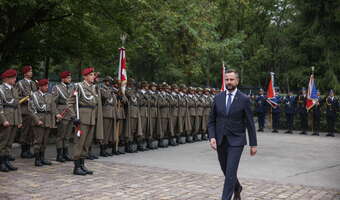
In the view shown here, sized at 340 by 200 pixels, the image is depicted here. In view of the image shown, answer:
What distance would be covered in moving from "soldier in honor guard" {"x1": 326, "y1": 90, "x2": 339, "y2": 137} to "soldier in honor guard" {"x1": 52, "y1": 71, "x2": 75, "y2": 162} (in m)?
14.4

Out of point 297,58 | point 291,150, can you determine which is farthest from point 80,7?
point 297,58

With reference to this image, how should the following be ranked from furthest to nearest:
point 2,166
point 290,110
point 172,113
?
point 290,110 → point 172,113 → point 2,166

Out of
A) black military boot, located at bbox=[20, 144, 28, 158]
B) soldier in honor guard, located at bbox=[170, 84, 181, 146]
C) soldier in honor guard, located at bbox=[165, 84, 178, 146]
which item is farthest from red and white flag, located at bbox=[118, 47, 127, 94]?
soldier in honor guard, located at bbox=[170, 84, 181, 146]

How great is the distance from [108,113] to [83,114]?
2.86 m

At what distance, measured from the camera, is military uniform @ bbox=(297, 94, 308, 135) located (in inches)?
901

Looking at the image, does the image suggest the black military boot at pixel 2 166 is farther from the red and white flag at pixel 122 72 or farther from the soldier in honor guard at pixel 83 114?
the red and white flag at pixel 122 72

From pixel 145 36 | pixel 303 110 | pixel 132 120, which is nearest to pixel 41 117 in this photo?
pixel 132 120

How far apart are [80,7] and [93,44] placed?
271 cm

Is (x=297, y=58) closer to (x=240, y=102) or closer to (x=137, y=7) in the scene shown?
(x=137, y=7)

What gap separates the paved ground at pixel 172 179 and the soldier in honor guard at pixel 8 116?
1.42 ft

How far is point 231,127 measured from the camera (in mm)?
6371

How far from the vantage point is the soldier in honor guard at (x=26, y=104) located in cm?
1126

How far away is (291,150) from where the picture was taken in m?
15.0

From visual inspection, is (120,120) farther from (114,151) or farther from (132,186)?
(132,186)
